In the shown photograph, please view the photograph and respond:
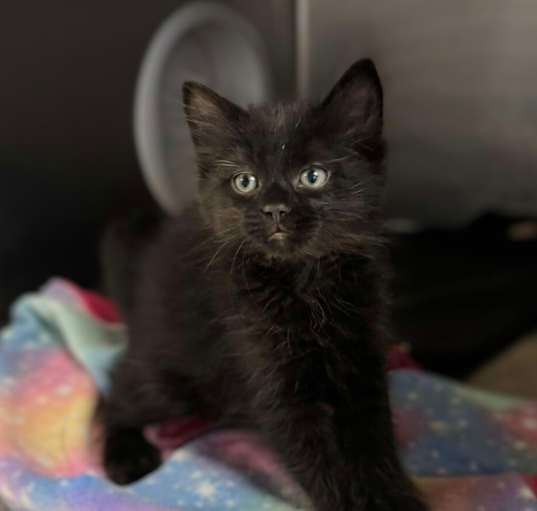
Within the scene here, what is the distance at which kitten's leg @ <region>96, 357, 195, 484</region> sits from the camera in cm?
155

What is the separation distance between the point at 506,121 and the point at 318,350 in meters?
1.22

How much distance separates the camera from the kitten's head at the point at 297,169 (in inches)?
47.8

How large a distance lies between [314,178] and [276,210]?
115 millimetres

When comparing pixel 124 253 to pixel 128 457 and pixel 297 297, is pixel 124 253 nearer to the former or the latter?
pixel 128 457

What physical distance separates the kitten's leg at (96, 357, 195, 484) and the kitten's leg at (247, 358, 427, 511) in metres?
0.38

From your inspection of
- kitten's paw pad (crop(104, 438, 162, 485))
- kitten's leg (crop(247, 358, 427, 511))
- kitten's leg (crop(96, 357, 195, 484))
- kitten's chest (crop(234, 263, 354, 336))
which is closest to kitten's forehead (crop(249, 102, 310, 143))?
kitten's chest (crop(234, 263, 354, 336))

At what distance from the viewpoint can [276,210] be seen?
118 centimetres

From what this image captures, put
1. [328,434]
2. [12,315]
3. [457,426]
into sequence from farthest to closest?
1. [12,315]
2. [457,426]
3. [328,434]

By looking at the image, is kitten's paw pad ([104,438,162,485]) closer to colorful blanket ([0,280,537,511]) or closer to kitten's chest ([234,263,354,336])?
colorful blanket ([0,280,537,511])

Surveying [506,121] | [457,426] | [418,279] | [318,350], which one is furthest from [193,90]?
[418,279]

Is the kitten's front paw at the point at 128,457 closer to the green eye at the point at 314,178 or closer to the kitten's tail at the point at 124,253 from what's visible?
the kitten's tail at the point at 124,253

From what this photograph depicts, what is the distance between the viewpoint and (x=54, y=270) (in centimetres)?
228

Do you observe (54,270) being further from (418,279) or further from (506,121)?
(506,121)

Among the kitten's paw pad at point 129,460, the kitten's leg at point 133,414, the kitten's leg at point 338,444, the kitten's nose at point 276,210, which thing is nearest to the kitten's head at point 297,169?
the kitten's nose at point 276,210
